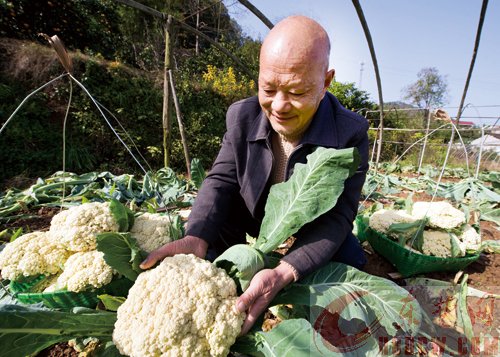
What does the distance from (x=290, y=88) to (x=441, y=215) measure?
1942mm

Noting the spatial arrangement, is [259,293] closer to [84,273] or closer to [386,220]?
[84,273]

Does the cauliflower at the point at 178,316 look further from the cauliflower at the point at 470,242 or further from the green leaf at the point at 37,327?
the cauliflower at the point at 470,242

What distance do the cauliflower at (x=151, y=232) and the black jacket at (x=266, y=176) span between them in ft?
0.41

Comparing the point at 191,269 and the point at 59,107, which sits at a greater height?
the point at 59,107

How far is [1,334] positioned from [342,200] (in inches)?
58.0

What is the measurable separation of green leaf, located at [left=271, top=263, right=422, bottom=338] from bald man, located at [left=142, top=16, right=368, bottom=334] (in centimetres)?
9

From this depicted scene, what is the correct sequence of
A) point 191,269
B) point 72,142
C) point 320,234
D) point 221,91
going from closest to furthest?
point 191,269 → point 320,234 → point 72,142 → point 221,91

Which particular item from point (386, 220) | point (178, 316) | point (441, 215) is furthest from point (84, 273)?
point (441, 215)

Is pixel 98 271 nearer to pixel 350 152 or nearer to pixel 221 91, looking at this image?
pixel 350 152

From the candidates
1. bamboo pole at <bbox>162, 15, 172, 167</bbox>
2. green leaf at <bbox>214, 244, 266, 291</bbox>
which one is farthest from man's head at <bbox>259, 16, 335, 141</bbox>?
bamboo pole at <bbox>162, 15, 172, 167</bbox>

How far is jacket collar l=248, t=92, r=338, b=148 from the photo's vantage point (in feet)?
4.81

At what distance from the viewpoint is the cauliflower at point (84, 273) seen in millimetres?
1160

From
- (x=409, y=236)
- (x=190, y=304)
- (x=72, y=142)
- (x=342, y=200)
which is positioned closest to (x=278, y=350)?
(x=190, y=304)

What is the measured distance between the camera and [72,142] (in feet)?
22.8
